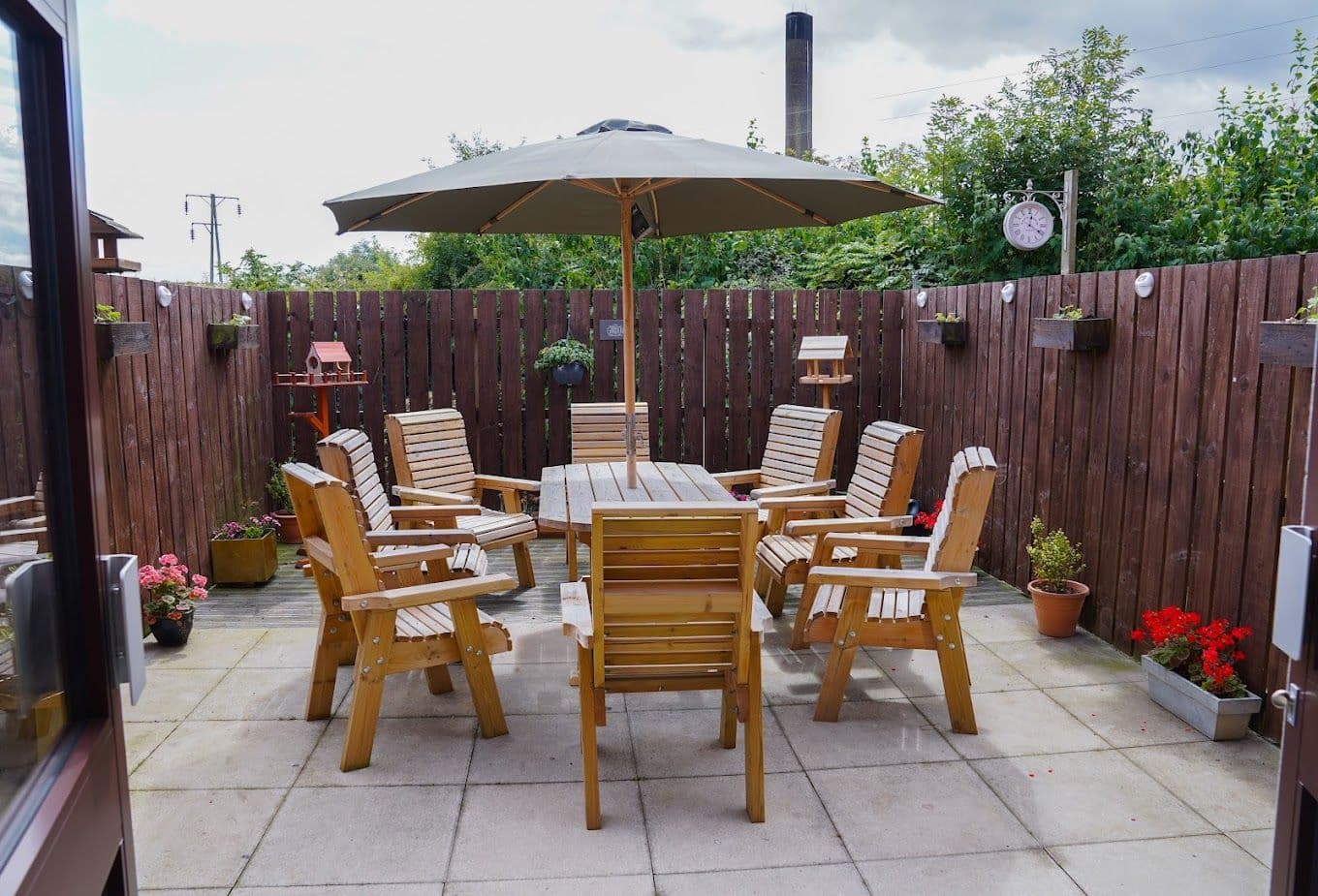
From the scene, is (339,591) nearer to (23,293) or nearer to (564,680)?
(564,680)

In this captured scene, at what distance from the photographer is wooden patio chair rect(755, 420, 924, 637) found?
4.05m

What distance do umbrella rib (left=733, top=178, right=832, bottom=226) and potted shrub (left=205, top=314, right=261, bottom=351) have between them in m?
2.91

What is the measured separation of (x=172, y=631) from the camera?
13.5ft

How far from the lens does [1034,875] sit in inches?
95.0

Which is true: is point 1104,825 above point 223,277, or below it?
below

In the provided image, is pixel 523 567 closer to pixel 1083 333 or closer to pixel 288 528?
pixel 288 528

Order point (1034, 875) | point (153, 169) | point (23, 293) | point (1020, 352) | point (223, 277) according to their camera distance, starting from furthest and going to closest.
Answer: point (153, 169)
point (223, 277)
point (1020, 352)
point (1034, 875)
point (23, 293)

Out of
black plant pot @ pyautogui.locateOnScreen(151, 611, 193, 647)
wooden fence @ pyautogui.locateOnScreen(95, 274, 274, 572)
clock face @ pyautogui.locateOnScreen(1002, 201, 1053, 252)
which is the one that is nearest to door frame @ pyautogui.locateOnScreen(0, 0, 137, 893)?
A: wooden fence @ pyautogui.locateOnScreen(95, 274, 274, 572)

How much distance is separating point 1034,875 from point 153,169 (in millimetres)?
25828

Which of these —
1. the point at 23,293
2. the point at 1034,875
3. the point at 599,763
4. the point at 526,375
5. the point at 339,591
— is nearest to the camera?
the point at 23,293

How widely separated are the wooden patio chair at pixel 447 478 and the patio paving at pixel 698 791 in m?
1.10

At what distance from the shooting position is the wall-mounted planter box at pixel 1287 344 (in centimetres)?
263

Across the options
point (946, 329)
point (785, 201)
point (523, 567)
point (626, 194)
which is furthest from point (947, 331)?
point (523, 567)

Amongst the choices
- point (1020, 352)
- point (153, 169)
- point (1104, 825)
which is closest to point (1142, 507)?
point (1020, 352)
